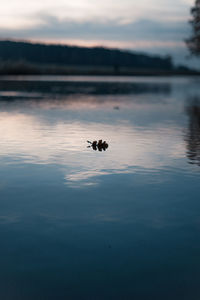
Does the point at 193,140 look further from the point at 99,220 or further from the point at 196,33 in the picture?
the point at 196,33

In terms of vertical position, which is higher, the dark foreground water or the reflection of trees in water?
the reflection of trees in water

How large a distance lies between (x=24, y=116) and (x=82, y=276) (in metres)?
17.2

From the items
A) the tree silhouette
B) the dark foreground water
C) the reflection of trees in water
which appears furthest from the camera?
the tree silhouette

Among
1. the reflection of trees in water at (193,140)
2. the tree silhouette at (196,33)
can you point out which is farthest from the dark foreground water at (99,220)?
the tree silhouette at (196,33)

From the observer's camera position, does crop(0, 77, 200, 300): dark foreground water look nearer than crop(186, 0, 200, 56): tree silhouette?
Yes

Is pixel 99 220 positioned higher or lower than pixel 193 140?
lower

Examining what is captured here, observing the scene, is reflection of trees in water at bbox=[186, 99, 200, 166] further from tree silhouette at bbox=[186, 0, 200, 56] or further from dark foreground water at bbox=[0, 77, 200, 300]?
tree silhouette at bbox=[186, 0, 200, 56]

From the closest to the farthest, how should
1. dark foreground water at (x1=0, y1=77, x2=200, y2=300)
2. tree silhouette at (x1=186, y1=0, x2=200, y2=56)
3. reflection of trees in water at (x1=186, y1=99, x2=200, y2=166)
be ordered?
dark foreground water at (x1=0, y1=77, x2=200, y2=300), reflection of trees in water at (x1=186, y1=99, x2=200, y2=166), tree silhouette at (x1=186, y1=0, x2=200, y2=56)

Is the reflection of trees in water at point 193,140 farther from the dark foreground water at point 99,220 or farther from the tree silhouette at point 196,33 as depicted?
the tree silhouette at point 196,33

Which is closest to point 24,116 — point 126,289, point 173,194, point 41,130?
point 41,130

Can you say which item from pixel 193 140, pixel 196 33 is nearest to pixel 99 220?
pixel 193 140

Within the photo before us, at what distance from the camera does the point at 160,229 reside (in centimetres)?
614

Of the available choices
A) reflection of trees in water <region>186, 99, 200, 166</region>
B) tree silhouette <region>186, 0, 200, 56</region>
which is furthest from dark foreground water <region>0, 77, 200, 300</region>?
tree silhouette <region>186, 0, 200, 56</region>

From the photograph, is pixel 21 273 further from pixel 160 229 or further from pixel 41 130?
pixel 41 130
